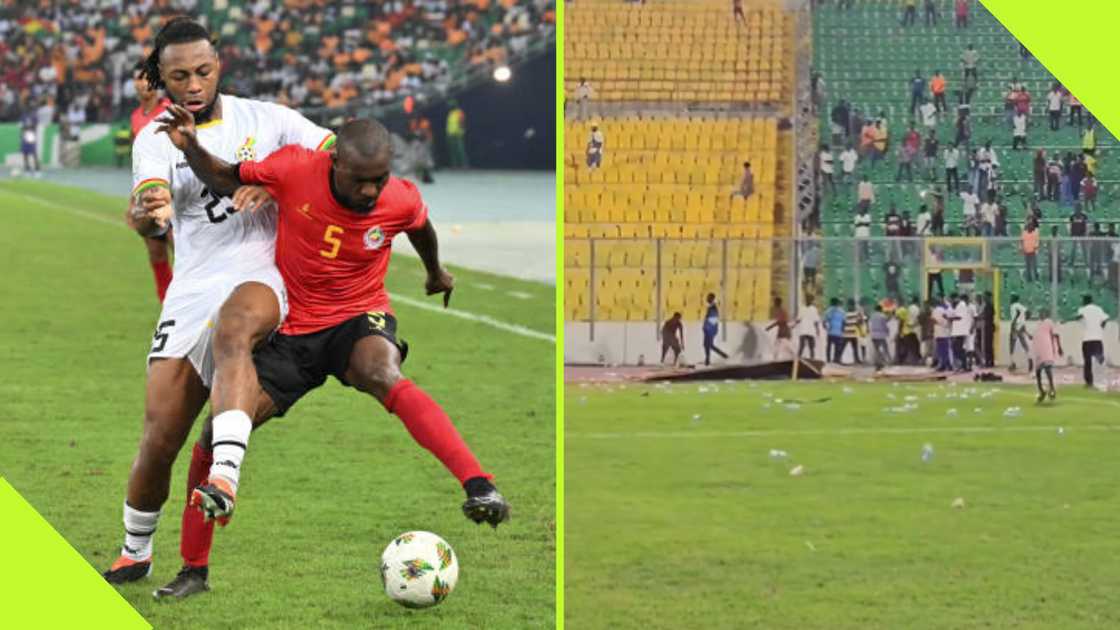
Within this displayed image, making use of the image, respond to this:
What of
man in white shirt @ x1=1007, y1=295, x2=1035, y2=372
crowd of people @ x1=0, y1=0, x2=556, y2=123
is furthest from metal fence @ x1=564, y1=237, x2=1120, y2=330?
crowd of people @ x1=0, y1=0, x2=556, y2=123

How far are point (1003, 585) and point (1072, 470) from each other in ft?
16.0

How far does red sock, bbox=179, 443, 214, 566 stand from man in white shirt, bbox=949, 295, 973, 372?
14.5m

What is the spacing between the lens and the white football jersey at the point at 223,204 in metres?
4.60

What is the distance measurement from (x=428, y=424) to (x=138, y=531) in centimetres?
106

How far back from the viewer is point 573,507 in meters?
13.5

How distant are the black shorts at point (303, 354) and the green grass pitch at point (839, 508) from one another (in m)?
3.65

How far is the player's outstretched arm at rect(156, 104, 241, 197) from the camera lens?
423 centimetres

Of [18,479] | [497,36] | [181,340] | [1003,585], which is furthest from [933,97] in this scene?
[181,340]

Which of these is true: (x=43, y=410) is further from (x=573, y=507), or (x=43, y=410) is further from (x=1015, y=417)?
(x=1015, y=417)

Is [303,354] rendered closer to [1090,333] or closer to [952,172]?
[1090,333]

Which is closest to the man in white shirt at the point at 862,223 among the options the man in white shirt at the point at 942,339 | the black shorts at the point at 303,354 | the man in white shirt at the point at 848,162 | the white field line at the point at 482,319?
the man in white shirt at the point at 848,162

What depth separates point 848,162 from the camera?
2184 cm

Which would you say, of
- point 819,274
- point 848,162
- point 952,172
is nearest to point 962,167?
point 952,172

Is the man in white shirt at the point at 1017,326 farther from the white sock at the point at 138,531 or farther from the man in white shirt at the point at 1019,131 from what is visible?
the white sock at the point at 138,531
